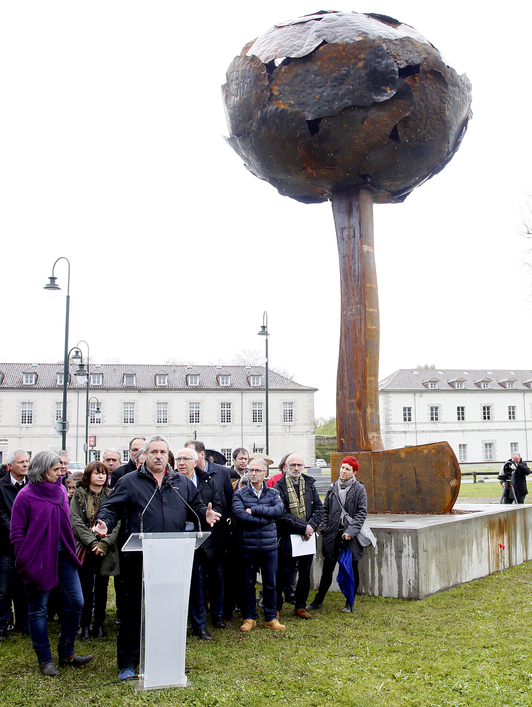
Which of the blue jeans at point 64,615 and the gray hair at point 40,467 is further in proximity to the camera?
the gray hair at point 40,467

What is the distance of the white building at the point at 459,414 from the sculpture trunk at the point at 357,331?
50311mm

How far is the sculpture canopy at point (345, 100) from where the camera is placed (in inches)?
321

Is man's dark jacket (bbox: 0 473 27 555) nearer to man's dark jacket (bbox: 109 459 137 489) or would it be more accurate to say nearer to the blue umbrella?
man's dark jacket (bbox: 109 459 137 489)

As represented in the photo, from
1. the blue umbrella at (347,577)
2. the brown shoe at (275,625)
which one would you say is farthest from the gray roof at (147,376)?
the brown shoe at (275,625)

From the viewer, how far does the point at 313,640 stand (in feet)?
18.3

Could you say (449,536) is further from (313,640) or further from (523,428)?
(523,428)

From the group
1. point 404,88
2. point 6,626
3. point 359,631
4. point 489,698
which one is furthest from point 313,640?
point 404,88

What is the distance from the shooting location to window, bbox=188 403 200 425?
53.9m

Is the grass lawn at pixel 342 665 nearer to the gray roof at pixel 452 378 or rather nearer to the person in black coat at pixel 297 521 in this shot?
the person in black coat at pixel 297 521

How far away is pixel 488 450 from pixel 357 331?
56.3 metres

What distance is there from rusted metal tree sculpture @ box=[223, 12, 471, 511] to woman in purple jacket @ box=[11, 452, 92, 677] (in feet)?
15.9

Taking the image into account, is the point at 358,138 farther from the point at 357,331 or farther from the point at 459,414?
the point at 459,414

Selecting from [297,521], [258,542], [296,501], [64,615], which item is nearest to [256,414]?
[296,501]

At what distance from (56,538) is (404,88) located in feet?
22.1
